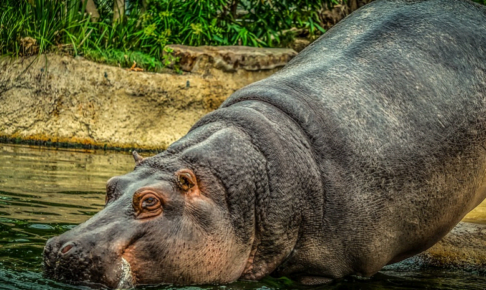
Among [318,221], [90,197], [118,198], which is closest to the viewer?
[118,198]

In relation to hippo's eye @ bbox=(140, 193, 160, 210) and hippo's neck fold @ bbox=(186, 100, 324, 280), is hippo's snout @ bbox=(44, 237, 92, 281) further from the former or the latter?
hippo's neck fold @ bbox=(186, 100, 324, 280)

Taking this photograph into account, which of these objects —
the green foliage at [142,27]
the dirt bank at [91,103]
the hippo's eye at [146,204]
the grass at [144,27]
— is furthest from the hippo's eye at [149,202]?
the green foliage at [142,27]

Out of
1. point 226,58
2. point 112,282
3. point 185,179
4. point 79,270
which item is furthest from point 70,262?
point 226,58

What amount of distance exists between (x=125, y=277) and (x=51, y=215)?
226cm

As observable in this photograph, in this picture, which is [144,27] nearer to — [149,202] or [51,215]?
[51,215]

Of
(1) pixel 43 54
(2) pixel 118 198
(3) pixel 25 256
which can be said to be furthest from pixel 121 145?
(2) pixel 118 198

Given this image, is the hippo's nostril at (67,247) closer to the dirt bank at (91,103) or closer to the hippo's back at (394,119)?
the hippo's back at (394,119)

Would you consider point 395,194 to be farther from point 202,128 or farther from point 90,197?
point 90,197

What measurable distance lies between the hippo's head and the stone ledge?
8.08m

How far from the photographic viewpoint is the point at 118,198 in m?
3.11

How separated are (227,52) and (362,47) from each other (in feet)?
24.6

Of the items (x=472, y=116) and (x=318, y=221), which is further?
(x=472, y=116)

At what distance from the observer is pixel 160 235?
9.95 feet

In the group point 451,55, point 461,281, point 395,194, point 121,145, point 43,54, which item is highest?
point 451,55
